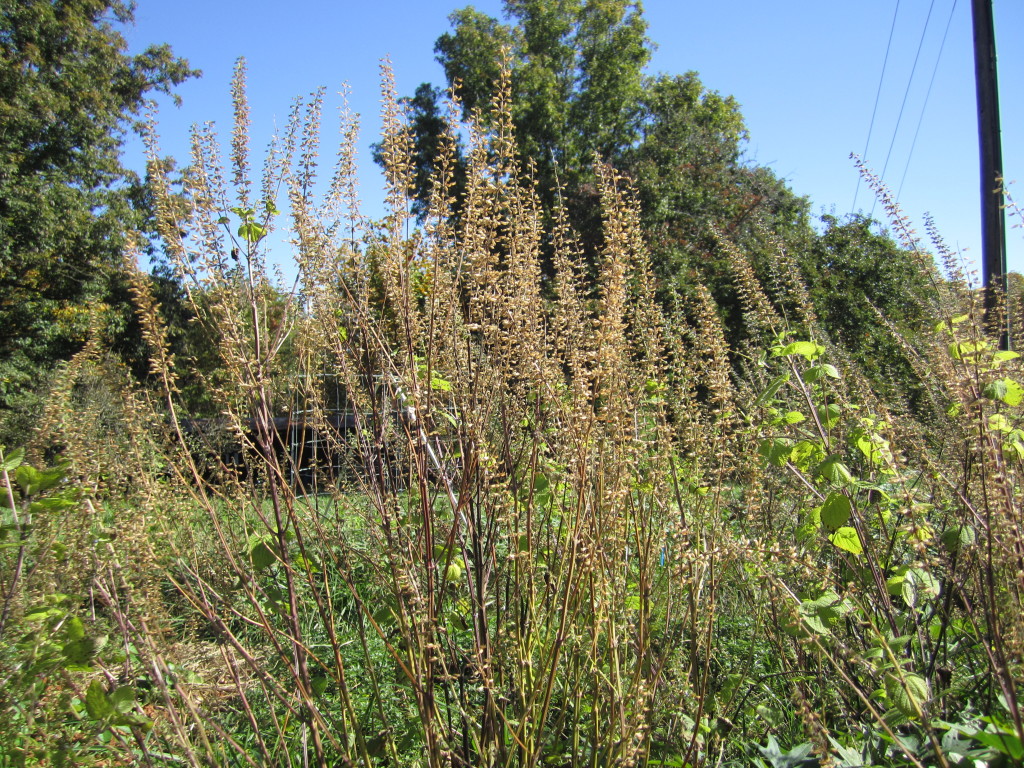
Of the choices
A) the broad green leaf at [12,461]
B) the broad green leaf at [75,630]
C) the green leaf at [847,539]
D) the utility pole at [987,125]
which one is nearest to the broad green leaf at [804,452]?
the green leaf at [847,539]

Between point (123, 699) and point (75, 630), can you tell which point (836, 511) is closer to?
point (123, 699)

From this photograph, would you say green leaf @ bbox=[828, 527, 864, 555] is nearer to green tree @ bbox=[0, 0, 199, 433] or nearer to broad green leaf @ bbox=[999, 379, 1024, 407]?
broad green leaf @ bbox=[999, 379, 1024, 407]

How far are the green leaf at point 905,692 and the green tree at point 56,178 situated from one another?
1671 cm

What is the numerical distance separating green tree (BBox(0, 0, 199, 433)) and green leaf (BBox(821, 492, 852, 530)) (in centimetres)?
1639

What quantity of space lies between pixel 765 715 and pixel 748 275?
152cm

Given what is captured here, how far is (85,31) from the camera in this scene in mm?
16578

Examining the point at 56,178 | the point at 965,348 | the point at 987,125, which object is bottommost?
the point at 965,348

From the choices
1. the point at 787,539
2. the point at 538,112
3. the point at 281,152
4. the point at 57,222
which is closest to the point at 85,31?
the point at 57,222

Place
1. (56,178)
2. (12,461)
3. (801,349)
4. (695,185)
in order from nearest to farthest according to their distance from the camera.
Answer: (12,461) → (801,349) → (56,178) → (695,185)

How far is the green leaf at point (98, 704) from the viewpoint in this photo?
1546mm

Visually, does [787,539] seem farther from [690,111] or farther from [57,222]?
[690,111]

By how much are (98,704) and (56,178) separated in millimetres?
18335

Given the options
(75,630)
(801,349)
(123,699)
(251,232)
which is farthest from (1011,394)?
(75,630)

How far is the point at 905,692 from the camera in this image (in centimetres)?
150
